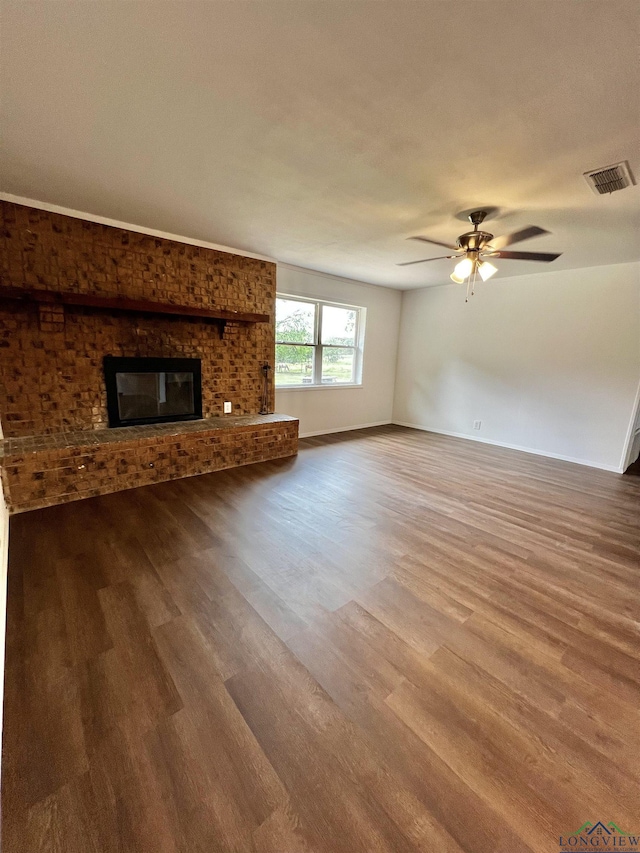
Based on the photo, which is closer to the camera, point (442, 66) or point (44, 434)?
point (442, 66)

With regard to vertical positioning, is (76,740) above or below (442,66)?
below

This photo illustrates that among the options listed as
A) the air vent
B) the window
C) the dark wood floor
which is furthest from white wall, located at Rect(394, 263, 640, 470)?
the air vent

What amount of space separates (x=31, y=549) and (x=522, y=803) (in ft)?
9.22

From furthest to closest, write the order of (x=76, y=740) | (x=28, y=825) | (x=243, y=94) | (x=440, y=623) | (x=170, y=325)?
1. (x=170, y=325)
2. (x=440, y=623)
3. (x=243, y=94)
4. (x=76, y=740)
5. (x=28, y=825)

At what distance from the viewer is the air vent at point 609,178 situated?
78.0 inches

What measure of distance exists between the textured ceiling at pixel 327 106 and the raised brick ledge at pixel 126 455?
204 centimetres

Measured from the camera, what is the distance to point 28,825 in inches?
37.2

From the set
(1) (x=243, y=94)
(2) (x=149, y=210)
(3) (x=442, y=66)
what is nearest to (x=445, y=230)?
(3) (x=442, y=66)

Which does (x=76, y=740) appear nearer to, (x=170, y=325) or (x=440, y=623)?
(x=440, y=623)

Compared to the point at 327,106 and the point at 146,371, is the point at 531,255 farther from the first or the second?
the point at 146,371

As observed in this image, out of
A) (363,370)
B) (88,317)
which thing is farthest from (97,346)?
(363,370)

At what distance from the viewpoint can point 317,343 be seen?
5324 mm

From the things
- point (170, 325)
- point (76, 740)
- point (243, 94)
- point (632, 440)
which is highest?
point (243, 94)

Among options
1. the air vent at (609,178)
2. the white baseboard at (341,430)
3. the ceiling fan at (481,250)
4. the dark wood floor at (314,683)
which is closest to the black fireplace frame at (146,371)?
the dark wood floor at (314,683)
